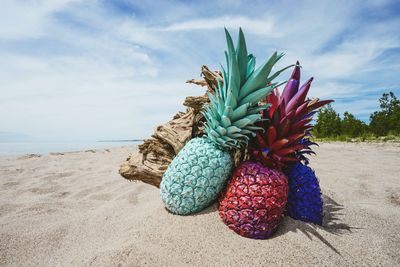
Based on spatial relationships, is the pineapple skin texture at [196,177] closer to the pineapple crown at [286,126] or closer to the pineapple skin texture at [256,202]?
the pineapple skin texture at [256,202]

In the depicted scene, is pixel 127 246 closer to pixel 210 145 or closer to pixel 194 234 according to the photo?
pixel 194 234

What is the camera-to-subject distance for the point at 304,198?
2201mm

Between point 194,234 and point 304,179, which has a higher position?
point 304,179

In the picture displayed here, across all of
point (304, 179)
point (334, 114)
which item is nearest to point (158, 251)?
point (304, 179)

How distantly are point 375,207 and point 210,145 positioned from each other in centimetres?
228

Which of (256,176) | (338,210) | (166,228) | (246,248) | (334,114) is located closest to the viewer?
(246,248)

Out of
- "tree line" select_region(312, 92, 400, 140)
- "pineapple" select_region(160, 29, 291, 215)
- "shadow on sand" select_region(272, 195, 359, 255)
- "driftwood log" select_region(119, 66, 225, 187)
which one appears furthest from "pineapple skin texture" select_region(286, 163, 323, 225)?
"tree line" select_region(312, 92, 400, 140)

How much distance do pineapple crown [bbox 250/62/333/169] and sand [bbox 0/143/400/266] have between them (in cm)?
62

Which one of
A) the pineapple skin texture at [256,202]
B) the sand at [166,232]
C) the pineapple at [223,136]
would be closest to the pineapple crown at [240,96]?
the pineapple at [223,136]

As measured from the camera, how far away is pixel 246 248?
183 centimetres

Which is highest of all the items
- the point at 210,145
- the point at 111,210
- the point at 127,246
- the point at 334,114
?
the point at 334,114

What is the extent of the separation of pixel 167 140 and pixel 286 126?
→ 137cm

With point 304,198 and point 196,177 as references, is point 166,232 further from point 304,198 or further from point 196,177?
point 304,198

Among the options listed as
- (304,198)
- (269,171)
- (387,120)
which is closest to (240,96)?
(269,171)
